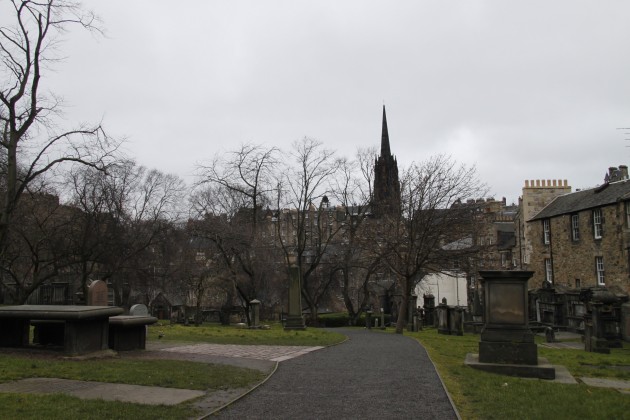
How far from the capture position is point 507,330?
1123 cm

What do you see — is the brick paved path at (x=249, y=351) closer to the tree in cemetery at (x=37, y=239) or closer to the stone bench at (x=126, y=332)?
the stone bench at (x=126, y=332)

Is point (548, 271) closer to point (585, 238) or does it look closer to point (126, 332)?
point (585, 238)

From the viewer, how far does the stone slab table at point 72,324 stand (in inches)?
436

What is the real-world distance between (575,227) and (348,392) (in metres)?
32.7

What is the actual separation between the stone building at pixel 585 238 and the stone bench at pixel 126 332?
91.9 feet

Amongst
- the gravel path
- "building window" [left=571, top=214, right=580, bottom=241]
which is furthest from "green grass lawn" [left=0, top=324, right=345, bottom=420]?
"building window" [left=571, top=214, right=580, bottom=241]

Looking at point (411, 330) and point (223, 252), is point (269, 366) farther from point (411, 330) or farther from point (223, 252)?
point (223, 252)

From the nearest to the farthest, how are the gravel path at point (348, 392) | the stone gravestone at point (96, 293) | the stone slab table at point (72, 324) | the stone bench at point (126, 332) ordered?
the gravel path at point (348, 392), the stone slab table at point (72, 324), the stone bench at point (126, 332), the stone gravestone at point (96, 293)

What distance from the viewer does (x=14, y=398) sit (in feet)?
23.2

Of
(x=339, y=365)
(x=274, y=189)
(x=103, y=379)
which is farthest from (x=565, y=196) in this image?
(x=103, y=379)

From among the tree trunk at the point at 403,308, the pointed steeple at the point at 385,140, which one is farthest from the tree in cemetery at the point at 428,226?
the pointed steeple at the point at 385,140

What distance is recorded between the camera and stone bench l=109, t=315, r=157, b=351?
41.8 feet

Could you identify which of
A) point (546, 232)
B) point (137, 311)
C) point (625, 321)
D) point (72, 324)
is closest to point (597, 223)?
point (546, 232)

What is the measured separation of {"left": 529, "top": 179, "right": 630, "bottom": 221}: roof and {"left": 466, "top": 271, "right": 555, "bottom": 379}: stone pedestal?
23184 millimetres
